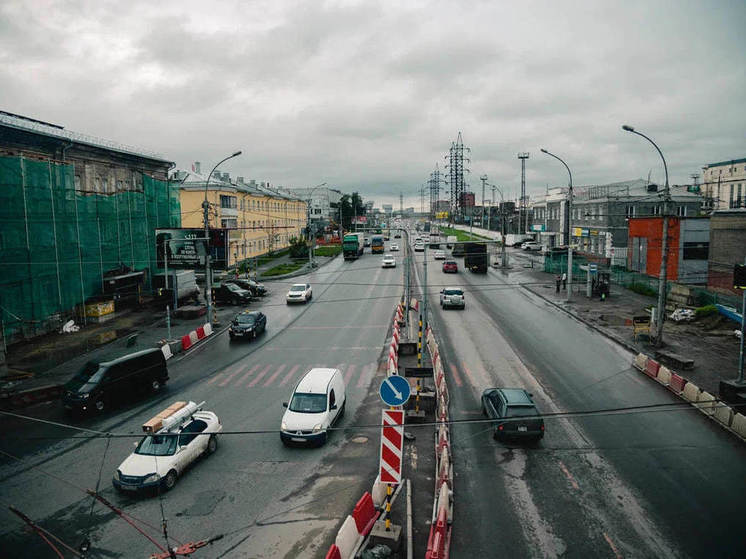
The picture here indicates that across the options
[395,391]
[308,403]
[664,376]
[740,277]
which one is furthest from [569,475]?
[740,277]

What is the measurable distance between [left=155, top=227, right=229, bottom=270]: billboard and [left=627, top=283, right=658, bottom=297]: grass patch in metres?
32.2

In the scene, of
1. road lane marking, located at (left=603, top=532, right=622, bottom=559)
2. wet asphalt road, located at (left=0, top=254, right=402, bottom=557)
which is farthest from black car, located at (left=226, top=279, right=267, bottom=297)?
road lane marking, located at (left=603, top=532, right=622, bottom=559)

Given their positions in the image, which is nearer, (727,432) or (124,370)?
(727,432)

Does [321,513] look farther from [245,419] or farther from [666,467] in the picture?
[666,467]

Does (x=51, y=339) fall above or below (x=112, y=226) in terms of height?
below

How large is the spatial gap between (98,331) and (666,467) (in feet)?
97.8

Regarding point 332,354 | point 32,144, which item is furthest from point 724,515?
point 32,144

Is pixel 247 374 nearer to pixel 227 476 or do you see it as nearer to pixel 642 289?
pixel 227 476

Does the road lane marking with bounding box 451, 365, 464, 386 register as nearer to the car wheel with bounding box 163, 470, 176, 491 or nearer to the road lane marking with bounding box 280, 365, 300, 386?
the road lane marking with bounding box 280, 365, 300, 386

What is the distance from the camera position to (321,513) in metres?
11.9

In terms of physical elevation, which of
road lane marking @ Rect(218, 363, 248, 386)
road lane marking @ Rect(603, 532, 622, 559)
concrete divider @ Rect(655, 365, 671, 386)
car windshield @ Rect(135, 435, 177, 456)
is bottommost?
road lane marking @ Rect(218, 363, 248, 386)

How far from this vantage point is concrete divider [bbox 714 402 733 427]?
16234mm

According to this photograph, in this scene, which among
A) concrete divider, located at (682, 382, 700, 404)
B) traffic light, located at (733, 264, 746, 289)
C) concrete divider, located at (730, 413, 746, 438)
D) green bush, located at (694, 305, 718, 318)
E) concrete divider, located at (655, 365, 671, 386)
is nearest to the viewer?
concrete divider, located at (730, 413, 746, 438)

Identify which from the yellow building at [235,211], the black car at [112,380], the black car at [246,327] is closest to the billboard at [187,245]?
the black car at [246,327]
